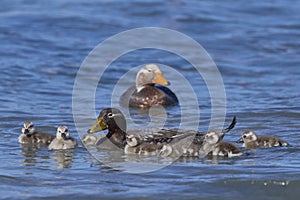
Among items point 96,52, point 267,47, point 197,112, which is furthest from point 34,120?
point 267,47

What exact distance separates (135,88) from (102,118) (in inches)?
135

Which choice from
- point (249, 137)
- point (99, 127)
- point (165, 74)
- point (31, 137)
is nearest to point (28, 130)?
point (31, 137)

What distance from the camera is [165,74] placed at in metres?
14.8

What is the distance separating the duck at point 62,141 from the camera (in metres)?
9.05

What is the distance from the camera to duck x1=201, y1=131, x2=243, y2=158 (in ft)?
28.1

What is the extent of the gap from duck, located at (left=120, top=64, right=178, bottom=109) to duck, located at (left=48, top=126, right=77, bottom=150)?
3256 millimetres

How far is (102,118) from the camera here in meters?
9.59

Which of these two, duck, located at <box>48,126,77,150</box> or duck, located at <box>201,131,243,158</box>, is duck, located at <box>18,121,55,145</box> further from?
duck, located at <box>201,131,243,158</box>

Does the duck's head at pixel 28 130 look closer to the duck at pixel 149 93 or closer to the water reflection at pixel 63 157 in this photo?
the water reflection at pixel 63 157

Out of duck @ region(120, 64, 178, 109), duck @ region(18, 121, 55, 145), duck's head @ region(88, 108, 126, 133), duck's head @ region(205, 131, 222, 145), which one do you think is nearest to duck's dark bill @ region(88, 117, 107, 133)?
duck's head @ region(88, 108, 126, 133)

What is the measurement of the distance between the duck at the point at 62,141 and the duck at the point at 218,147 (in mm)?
1560

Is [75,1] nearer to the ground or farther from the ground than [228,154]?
farther from the ground

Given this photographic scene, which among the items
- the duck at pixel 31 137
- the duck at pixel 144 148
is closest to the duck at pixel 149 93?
the duck at pixel 31 137

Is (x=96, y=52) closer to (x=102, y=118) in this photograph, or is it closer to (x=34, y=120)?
(x=34, y=120)
